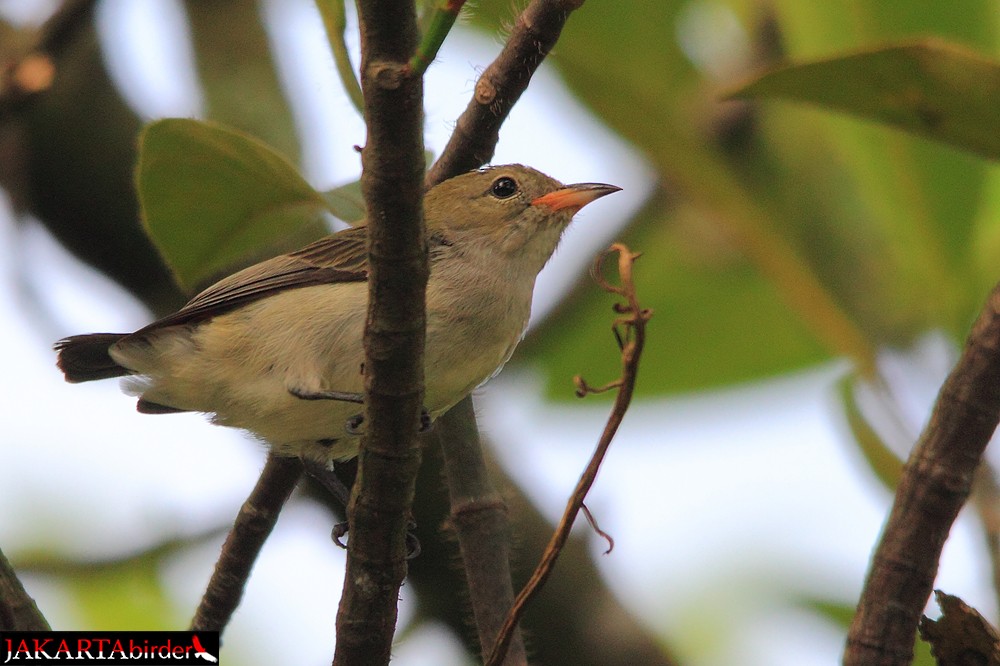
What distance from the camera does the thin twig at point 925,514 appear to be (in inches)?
84.9

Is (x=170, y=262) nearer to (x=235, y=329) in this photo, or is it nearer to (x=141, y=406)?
(x=235, y=329)

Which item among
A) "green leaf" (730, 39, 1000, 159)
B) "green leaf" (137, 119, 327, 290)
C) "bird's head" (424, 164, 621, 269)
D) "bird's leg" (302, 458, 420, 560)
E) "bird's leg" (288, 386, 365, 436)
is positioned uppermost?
"green leaf" (730, 39, 1000, 159)

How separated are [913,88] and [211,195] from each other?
5.93 ft

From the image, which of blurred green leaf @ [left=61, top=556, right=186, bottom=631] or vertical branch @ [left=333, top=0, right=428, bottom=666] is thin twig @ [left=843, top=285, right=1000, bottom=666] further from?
blurred green leaf @ [left=61, top=556, right=186, bottom=631]

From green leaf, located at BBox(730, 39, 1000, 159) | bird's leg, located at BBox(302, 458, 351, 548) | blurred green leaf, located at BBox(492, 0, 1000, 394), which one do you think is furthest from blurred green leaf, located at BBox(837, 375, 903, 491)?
bird's leg, located at BBox(302, 458, 351, 548)

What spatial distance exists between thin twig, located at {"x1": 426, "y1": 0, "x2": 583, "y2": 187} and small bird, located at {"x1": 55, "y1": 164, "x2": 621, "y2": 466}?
496 mm

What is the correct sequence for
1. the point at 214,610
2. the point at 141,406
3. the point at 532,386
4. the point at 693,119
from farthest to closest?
the point at 693,119 < the point at 532,386 < the point at 141,406 < the point at 214,610

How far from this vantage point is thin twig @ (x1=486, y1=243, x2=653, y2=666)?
89.4 inches

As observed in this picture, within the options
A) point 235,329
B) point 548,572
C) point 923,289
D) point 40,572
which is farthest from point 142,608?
point 923,289

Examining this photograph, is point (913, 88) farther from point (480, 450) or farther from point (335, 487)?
point (335, 487)

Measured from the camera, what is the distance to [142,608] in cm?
440

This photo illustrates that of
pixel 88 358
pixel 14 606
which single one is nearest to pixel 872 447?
pixel 14 606

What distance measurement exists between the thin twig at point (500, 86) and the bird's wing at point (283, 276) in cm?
69

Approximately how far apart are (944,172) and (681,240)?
2183 mm
